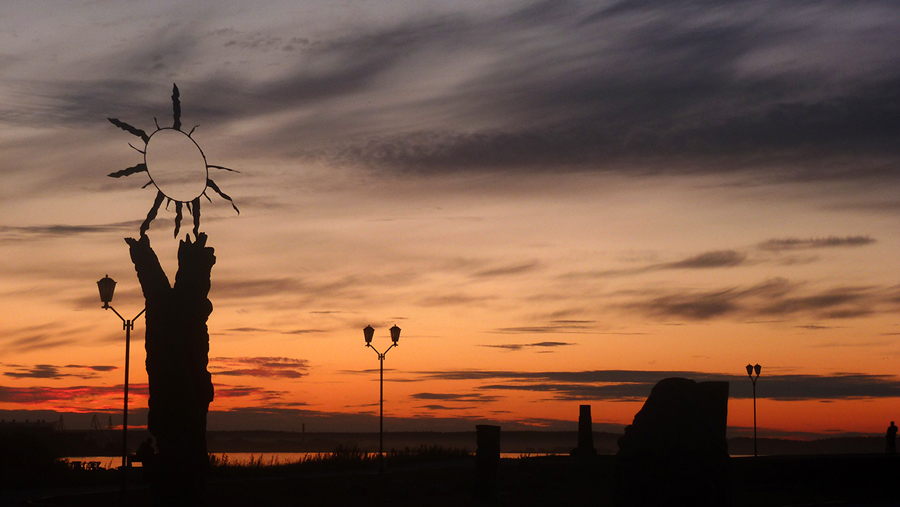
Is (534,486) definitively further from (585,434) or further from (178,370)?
(178,370)

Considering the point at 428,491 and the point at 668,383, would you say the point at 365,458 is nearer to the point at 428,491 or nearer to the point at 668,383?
the point at 428,491

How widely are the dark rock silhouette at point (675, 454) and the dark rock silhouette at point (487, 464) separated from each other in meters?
8.00

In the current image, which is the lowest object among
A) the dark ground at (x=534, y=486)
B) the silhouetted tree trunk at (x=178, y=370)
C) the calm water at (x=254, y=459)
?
the calm water at (x=254, y=459)

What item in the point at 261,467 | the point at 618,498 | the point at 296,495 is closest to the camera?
the point at 618,498

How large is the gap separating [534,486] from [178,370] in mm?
13467

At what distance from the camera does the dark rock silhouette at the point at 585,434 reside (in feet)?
125

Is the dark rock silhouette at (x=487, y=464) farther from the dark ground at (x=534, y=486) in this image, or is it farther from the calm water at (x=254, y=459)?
the calm water at (x=254, y=459)

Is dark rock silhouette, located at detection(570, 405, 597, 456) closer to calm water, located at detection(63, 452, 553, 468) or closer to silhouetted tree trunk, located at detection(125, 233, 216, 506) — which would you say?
calm water, located at detection(63, 452, 553, 468)

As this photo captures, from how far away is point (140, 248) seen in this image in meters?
20.1

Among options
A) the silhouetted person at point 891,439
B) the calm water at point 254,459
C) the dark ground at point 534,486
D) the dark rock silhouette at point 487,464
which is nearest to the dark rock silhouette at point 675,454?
the dark ground at point 534,486

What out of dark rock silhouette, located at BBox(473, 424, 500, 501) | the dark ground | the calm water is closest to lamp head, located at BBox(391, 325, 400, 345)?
the dark ground

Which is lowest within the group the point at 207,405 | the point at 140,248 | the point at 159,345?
the point at 207,405

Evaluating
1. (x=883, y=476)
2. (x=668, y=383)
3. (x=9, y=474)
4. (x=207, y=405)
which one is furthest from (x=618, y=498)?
(x=9, y=474)

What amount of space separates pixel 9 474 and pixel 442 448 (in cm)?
1829
